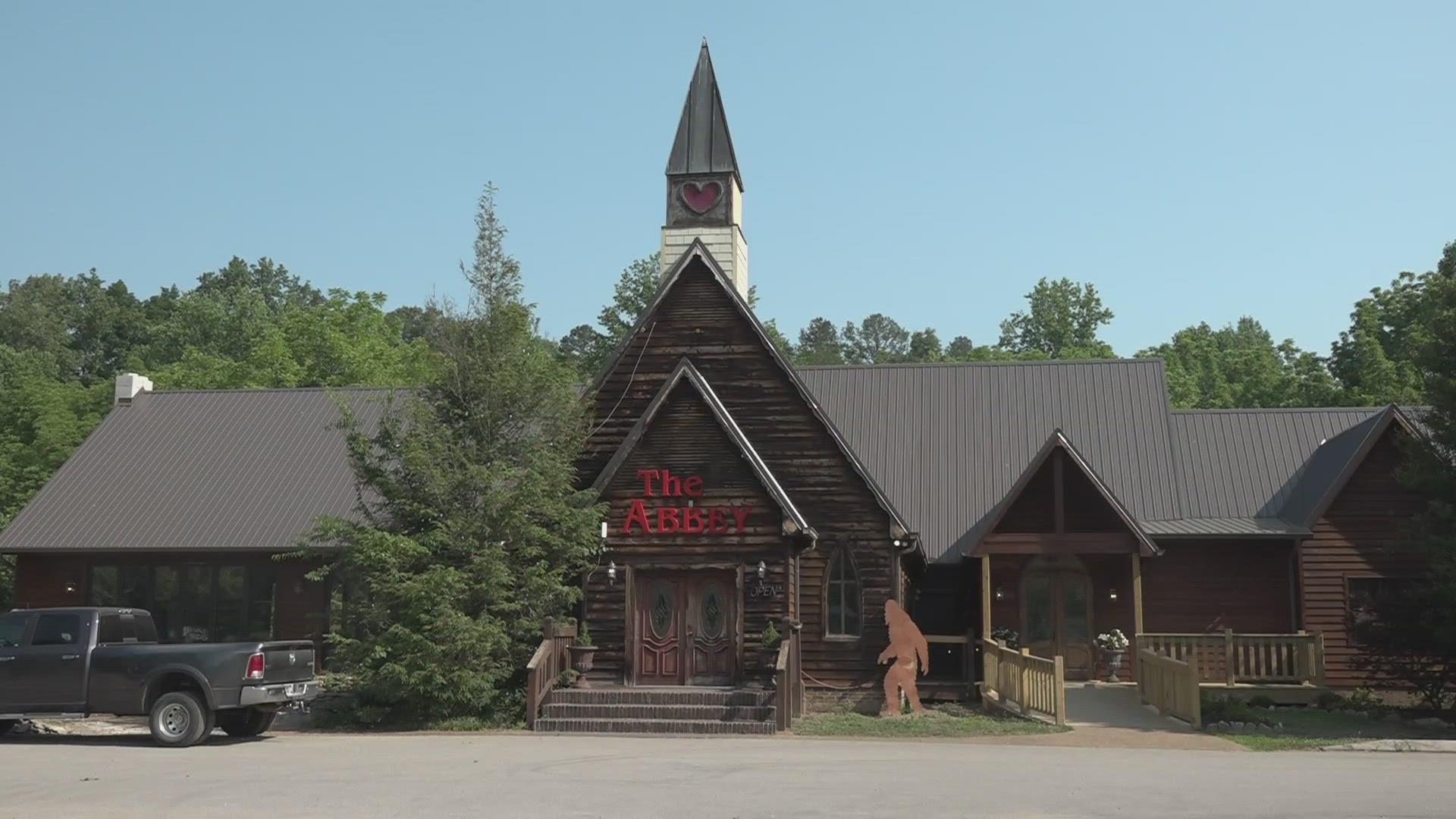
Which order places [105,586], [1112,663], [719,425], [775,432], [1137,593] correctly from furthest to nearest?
[105,586] < [1112,663] < [1137,593] < [775,432] < [719,425]

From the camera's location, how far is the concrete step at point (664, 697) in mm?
21500

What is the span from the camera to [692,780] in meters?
14.6

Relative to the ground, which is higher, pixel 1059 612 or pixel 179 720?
pixel 1059 612

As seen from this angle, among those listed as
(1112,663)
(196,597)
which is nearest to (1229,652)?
(1112,663)

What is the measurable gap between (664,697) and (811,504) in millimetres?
4714

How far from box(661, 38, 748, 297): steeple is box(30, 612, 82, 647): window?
1288 centimetres

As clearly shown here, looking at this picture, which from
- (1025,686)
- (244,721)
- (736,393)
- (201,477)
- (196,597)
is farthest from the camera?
(201,477)

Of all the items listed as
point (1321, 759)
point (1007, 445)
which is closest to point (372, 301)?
point (1007, 445)

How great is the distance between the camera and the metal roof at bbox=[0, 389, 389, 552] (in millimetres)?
29484

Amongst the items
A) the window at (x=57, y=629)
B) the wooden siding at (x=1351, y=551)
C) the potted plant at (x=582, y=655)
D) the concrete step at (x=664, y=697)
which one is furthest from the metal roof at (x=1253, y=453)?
the window at (x=57, y=629)

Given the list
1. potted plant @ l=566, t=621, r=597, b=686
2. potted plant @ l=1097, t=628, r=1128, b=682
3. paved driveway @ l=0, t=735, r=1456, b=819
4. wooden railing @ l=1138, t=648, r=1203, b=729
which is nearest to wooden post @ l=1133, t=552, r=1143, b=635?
wooden railing @ l=1138, t=648, r=1203, b=729

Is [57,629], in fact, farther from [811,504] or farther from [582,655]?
[811,504]

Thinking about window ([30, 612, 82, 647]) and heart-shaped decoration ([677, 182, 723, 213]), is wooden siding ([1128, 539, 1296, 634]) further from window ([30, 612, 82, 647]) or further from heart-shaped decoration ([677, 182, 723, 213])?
window ([30, 612, 82, 647])

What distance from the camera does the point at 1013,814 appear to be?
12.2 meters
